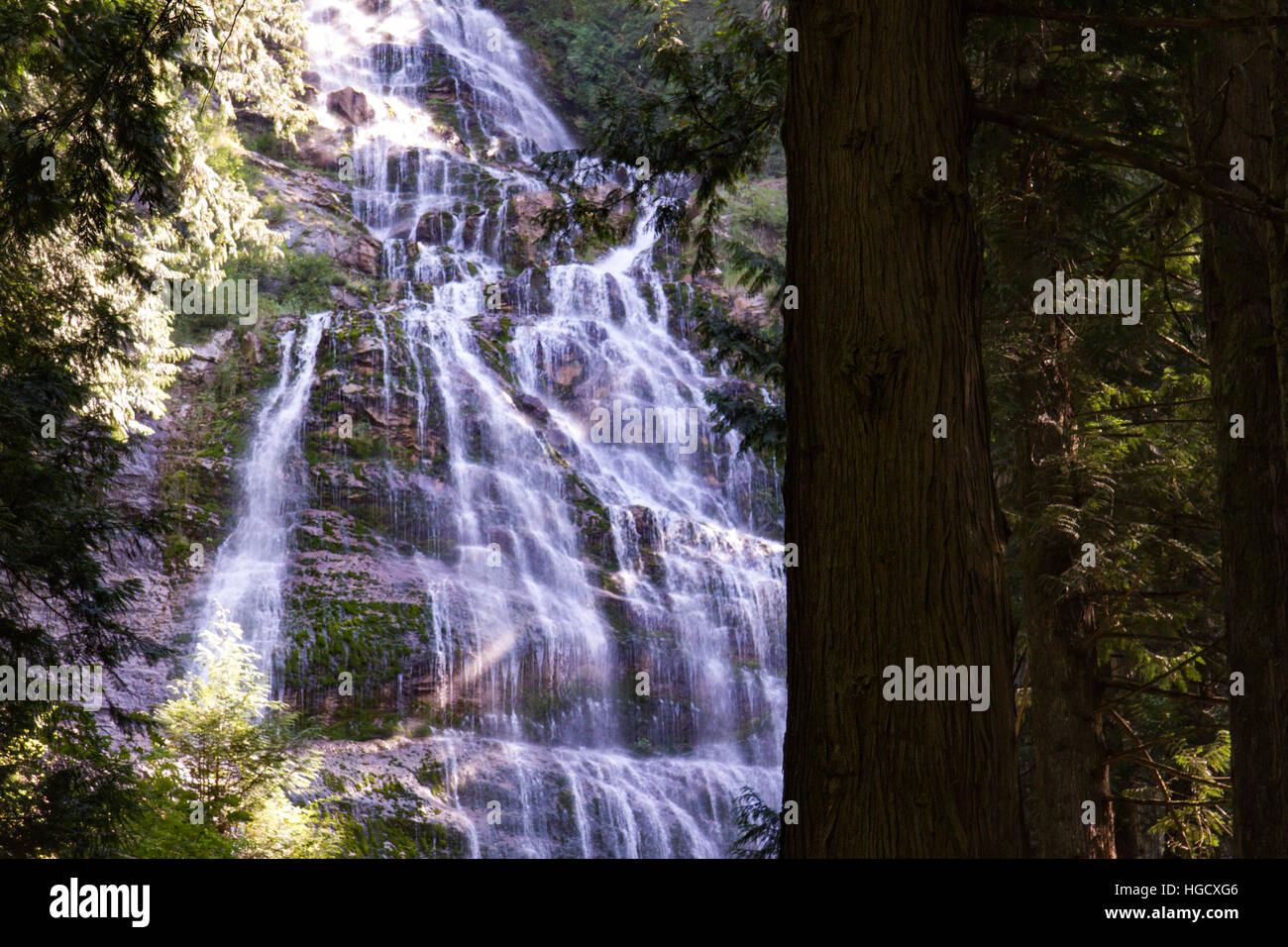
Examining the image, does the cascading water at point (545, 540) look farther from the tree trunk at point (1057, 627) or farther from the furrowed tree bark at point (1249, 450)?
the furrowed tree bark at point (1249, 450)

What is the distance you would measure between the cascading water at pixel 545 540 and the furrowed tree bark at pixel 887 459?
13.2 m

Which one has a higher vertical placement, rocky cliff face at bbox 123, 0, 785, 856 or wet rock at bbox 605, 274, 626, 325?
wet rock at bbox 605, 274, 626, 325

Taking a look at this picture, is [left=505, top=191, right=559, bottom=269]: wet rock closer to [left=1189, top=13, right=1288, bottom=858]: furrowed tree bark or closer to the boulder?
the boulder

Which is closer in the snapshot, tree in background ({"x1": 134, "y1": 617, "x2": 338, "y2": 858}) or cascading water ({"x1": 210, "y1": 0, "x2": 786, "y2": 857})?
tree in background ({"x1": 134, "y1": 617, "x2": 338, "y2": 858})

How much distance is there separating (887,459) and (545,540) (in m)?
17.5

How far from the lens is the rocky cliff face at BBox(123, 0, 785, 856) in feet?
52.6

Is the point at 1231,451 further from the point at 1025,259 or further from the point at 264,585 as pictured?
the point at 264,585

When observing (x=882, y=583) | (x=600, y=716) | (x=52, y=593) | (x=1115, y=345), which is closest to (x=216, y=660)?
(x=52, y=593)

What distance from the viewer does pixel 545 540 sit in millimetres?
19828

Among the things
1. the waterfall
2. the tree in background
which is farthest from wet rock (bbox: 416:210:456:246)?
the tree in background

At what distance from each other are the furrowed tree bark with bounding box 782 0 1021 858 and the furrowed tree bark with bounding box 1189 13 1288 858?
3.20 m

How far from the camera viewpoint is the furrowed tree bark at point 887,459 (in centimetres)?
238

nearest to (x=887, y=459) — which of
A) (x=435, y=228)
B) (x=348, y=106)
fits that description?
(x=435, y=228)

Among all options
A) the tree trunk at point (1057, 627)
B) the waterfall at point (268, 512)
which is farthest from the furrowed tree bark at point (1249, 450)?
the waterfall at point (268, 512)
